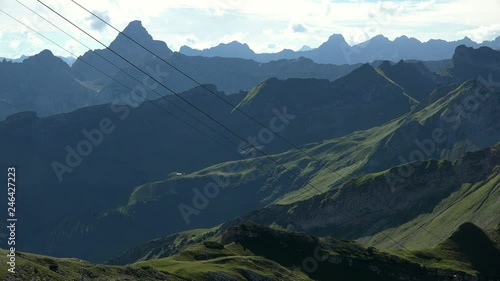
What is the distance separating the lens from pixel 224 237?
624 ft

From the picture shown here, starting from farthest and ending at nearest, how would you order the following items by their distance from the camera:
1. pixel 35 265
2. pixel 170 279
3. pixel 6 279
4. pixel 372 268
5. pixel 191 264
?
pixel 372 268
pixel 191 264
pixel 170 279
pixel 35 265
pixel 6 279

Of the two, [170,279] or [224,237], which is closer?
[170,279]

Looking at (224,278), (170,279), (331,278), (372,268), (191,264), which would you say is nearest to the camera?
(170,279)

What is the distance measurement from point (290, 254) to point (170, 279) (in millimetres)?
65271

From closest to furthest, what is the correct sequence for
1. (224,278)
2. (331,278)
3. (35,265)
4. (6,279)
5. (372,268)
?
(6,279), (35,265), (224,278), (331,278), (372,268)

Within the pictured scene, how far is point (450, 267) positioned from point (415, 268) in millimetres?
13796

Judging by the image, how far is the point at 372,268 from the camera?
187m

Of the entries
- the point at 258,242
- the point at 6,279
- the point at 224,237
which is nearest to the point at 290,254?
the point at 258,242

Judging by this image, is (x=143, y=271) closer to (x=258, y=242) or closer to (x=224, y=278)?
(x=224, y=278)

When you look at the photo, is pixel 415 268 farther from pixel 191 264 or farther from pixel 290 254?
pixel 191 264

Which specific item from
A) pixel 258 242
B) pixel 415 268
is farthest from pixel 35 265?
pixel 415 268

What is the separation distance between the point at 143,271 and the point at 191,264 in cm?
2206

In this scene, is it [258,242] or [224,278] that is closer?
[224,278]

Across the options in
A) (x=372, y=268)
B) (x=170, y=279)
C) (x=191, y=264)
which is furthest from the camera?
(x=372, y=268)
